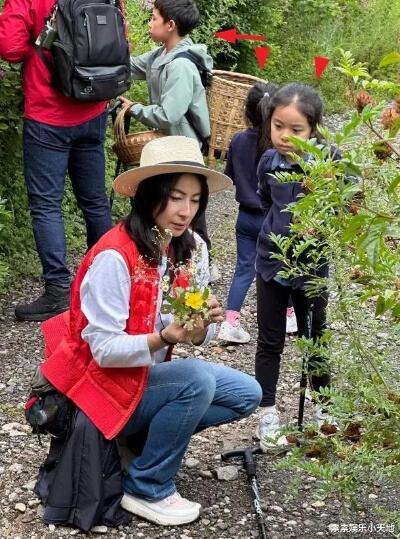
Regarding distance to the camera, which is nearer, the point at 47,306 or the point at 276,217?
the point at 276,217

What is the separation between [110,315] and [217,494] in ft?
2.82

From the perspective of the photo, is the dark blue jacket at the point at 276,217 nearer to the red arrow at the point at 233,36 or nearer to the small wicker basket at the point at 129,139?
the small wicker basket at the point at 129,139

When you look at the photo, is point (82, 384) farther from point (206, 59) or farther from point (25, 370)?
point (206, 59)

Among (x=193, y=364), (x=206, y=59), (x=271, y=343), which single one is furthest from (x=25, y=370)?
(x=206, y=59)

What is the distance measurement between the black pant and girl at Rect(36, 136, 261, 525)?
0.62 m

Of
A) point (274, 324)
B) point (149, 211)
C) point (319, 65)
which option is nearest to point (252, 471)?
point (274, 324)

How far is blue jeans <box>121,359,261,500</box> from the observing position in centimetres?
316

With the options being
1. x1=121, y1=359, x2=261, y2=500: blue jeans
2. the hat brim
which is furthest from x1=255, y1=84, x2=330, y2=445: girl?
x1=121, y1=359, x2=261, y2=500: blue jeans

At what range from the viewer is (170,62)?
5262mm

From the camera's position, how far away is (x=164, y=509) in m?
3.24

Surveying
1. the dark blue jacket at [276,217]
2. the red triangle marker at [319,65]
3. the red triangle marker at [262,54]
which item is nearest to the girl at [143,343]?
the dark blue jacket at [276,217]

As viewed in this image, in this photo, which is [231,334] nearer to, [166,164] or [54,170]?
[54,170]

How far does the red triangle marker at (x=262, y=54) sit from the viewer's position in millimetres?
10979

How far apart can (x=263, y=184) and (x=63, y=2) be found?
1424 millimetres
